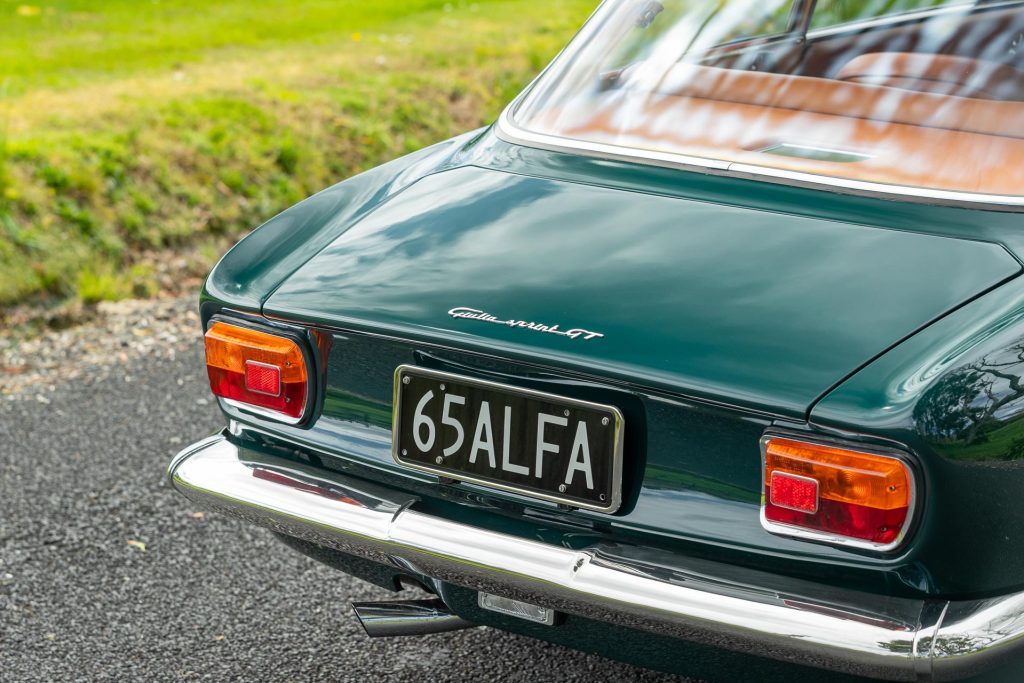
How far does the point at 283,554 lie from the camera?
3.60 m

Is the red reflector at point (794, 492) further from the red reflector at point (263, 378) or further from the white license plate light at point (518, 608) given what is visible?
the red reflector at point (263, 378)

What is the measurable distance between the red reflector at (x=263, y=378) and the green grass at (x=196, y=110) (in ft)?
10.4

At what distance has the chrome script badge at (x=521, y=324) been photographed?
220 centimetres

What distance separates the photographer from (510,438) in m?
2.27

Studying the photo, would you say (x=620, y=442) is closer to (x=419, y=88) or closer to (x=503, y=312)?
(x=503, y=312)

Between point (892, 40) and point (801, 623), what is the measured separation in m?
1.68

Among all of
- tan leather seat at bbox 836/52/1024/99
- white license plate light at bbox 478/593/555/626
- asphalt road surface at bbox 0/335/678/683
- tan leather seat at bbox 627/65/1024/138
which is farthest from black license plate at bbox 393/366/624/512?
tan leather seat at bbox 836/52/1024/99

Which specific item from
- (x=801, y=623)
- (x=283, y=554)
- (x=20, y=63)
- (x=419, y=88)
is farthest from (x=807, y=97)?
(x=20, y=63)

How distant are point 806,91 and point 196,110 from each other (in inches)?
195

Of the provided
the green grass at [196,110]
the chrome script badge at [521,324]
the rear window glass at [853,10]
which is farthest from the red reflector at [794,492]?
the green grass at [196,110]

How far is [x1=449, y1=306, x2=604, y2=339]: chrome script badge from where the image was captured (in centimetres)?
220

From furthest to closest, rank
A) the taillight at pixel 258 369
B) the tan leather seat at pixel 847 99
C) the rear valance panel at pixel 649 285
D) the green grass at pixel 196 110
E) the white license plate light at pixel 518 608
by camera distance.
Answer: the green grass at pixel 196 110
the tan leather seat at pixel 847 99
the taillight at pixel 258 369
the white license plate light at pixel 518 608
the rear valance panel at pixel 649 285

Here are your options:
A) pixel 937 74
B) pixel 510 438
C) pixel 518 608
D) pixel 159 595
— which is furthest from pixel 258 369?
pixel 937 74

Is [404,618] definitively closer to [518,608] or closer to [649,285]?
[518,608]
